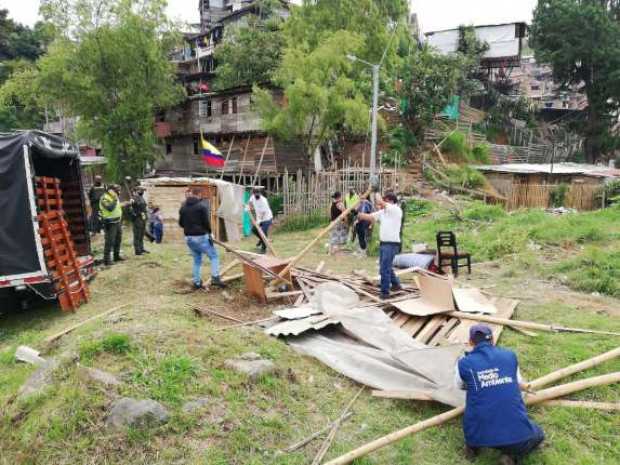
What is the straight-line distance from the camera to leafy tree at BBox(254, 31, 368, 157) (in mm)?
19441

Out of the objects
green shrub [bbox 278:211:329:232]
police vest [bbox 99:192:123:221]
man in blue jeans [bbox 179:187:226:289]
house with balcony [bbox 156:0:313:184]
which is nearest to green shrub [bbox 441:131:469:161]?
house with balcony [bbox 156:0:313:184]

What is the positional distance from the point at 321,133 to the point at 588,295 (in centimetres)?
1475

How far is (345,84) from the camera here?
19859 mm

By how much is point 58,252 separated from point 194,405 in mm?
4553

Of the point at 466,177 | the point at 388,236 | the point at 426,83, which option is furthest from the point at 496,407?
the point at 426,83

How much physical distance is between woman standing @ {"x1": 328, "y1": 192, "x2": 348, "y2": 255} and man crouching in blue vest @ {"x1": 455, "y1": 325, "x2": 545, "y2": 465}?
8.55 m

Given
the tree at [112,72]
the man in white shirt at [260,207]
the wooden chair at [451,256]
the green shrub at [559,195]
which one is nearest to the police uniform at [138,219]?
the man in white shirt at [260,207]

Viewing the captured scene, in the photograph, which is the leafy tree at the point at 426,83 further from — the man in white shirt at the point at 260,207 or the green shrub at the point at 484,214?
the man in white shirt at the point at 260,207

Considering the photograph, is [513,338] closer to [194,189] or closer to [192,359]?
[192,359]

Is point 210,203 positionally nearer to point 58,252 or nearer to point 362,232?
point 362,232

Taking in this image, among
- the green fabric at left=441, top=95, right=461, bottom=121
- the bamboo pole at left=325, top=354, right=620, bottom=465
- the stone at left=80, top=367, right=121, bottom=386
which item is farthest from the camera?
the green fabric at left=441, top=95, right=461, bottom=121

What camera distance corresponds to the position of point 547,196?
797 inches

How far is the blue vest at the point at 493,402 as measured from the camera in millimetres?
3641

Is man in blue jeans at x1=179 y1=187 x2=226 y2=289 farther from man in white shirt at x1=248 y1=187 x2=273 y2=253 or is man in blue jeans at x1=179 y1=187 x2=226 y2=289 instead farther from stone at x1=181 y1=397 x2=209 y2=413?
stone at x1=181 y1=397 x2=209 y2=413
